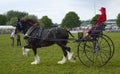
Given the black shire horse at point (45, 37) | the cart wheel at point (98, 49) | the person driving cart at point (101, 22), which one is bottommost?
the cart wheel at point (98, 49)

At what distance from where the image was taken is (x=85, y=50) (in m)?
12.7

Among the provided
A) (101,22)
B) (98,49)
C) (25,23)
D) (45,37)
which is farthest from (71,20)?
(101,22)

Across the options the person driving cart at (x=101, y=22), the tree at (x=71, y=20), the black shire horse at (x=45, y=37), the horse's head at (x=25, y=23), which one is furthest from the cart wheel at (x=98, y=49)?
the tree at (x=71, y=20)

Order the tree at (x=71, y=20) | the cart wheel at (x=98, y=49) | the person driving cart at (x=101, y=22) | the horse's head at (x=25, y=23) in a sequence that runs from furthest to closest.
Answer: the tree at (x=71, y=20) → the horse's head at (x=25, y=23) → the cart wheel at (x=98, y=49) → the person driving cart at (x=101, y=22)

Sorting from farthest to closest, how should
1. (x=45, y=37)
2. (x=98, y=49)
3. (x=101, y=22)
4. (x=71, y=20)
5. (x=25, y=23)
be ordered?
1. (x=71, y=20)
2. (x=25, y=23)
3. (x=45, y=37)
4. (x=98, y=49)
5. (x=101, y=22)

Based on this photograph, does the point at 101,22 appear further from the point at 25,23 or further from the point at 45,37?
the point at 25,23

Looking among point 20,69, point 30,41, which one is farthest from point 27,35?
point 20,69

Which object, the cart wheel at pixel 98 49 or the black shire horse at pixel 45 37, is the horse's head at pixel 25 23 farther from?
the cart wheel at pixel 98 49

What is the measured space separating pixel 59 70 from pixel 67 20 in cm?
11421

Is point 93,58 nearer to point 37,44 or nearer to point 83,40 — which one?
point 83,40

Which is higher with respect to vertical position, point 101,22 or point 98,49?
point 101,22

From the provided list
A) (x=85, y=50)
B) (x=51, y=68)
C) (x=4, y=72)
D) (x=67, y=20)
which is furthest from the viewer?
(x=67, y=20)

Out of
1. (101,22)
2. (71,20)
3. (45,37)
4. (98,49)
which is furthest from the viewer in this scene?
(71,20)

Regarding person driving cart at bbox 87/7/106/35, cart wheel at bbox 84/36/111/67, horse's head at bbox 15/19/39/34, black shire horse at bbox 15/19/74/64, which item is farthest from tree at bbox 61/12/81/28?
person driving cart at bbox 87/7/106/35
